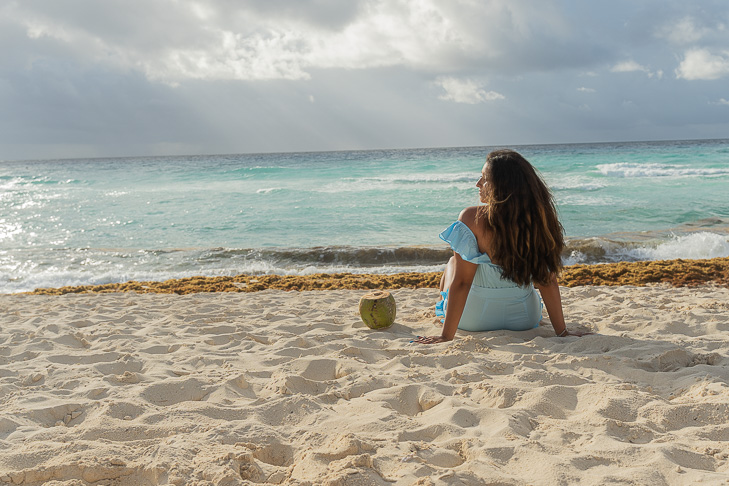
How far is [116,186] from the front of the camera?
27359 millimetres

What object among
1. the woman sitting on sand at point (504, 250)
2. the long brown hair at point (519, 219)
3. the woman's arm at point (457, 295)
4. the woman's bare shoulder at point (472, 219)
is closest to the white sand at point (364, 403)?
the woman's arm at point (457, 295)

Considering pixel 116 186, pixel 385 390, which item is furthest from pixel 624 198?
pixel 116 186

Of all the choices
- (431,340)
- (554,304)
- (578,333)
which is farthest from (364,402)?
(578,333)

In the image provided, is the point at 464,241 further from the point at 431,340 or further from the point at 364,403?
the point at 364,403

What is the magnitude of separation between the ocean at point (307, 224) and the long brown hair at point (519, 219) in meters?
5.39

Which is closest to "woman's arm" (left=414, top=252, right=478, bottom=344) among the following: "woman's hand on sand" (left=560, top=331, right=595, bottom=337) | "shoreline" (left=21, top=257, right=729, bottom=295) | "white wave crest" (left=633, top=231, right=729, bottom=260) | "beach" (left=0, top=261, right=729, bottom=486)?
"beach" (left=0, top=261, right=729, bottom=486)

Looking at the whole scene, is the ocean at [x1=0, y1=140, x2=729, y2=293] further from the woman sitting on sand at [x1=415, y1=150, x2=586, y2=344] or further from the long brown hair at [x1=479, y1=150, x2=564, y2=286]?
the long brown hair at [x1=479, y1=150, x2=564, y2=286]

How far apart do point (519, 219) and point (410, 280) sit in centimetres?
401

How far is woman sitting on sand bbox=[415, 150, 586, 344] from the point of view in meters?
3.38

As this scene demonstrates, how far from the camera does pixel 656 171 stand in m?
26.4

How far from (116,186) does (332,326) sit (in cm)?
2702

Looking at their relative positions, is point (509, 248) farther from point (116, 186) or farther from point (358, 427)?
point (116, 186)

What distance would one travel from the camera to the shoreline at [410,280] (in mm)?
6418

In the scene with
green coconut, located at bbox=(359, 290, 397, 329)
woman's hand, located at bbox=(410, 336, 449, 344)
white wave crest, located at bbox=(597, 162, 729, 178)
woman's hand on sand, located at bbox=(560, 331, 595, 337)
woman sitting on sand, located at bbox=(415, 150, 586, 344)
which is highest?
white wave crest, located at bbox=(597, 162, 729, 178)
